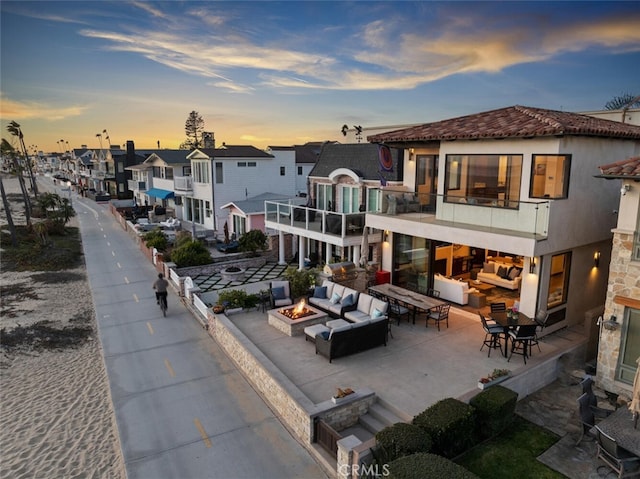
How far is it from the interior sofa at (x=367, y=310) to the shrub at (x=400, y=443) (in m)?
5.11

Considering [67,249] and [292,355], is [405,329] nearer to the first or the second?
[292,355]

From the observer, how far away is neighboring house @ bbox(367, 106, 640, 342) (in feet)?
39.7

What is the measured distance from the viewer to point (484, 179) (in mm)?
14031

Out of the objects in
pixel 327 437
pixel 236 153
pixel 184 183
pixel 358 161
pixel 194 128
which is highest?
pixel 194 128

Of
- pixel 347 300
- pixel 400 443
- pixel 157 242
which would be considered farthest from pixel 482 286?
pixel 157 242

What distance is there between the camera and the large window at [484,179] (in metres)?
13.1

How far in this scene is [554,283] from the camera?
13000 mm

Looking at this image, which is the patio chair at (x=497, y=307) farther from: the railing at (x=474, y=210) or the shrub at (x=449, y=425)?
the shrub at (x=449, y=425)

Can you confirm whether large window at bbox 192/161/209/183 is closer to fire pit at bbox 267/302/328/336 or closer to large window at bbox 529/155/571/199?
fire pit at bbox 267/302/328/336

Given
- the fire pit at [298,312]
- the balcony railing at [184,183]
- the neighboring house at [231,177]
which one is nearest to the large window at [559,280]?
the fire pit at [298,312]

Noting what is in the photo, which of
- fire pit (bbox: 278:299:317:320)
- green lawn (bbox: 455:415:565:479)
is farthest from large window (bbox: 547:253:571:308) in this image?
fire pit (bbox: 278:299:317:320)

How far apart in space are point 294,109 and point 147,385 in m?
31.9

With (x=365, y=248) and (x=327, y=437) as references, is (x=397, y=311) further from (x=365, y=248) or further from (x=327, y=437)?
(x=327, y=437)

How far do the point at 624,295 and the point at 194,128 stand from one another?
102035 mm
